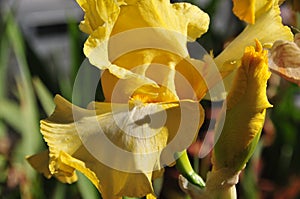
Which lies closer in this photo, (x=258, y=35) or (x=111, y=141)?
(x=111, y=141)

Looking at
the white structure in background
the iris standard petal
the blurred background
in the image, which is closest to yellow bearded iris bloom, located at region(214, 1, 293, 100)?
the iris standard petal

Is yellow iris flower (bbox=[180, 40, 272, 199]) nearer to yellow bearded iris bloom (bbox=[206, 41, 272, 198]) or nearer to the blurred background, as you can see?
yellow bearded iris bloom (bbox=[206, 41, 272, 198])

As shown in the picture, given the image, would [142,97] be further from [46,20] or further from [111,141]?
[46,20]

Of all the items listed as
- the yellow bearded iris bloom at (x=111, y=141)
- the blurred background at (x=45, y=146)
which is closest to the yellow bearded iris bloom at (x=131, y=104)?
the yellow bearded iris bloom at (x=111, y=141)

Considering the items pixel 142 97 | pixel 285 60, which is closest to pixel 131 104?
pixel 142 97

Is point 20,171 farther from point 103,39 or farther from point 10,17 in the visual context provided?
point 103,39

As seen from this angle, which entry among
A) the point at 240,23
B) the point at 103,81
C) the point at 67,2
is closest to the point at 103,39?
the point at 103,81
